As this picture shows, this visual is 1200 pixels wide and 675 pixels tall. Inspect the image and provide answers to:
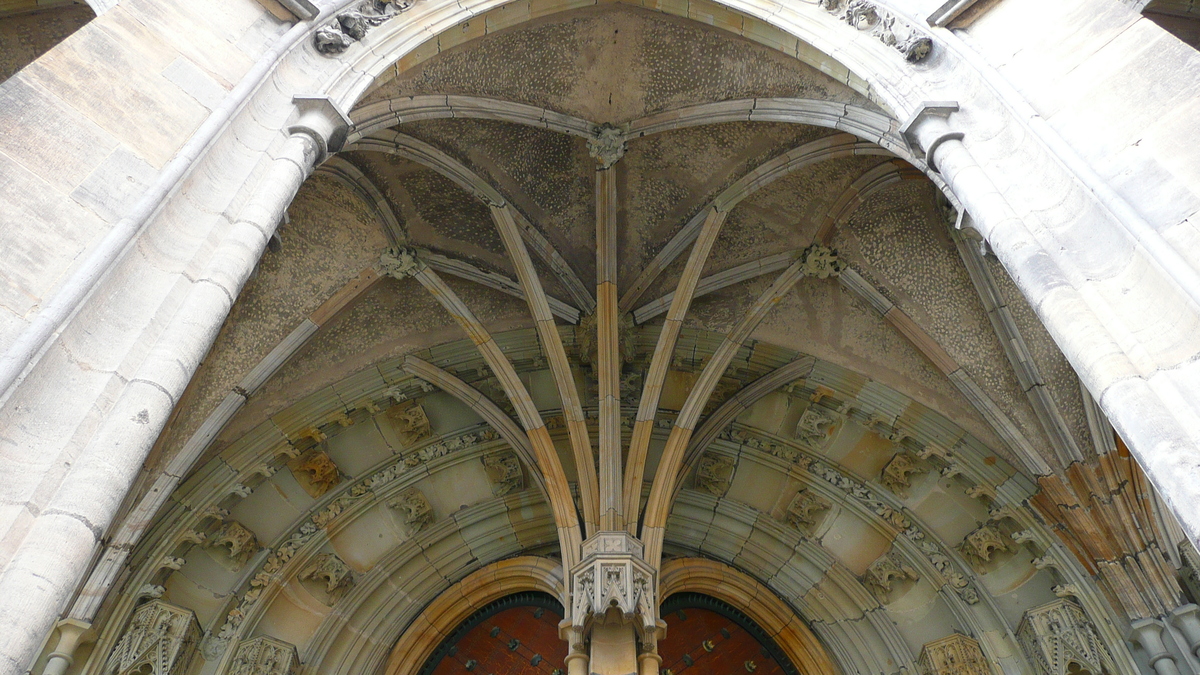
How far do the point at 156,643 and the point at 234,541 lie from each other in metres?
1.07

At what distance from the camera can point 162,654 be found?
6.82 meters

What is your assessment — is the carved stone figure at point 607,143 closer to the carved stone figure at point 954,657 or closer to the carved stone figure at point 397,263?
the carved stone figure at point 397,263

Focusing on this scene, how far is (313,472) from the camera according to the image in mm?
8281

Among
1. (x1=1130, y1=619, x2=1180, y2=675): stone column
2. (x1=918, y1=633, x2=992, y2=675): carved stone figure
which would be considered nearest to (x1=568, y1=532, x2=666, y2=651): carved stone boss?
(x1=918, y1=633, x2=992, y2=675): carved stone figure

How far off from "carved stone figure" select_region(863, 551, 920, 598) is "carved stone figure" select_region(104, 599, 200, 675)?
5783 millimetres

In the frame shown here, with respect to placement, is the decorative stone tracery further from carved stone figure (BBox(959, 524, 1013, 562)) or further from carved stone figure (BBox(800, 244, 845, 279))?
carved stone figure (BBox(800, 244, 845, 279))

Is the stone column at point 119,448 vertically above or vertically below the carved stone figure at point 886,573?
below

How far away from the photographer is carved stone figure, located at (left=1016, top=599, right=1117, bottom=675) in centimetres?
674

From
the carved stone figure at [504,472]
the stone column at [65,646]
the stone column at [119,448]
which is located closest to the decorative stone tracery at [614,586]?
the carved stone figure at [504,472]

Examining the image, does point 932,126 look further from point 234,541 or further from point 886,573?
point 234,541

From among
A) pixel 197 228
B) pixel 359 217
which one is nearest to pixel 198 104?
pixel 197 228

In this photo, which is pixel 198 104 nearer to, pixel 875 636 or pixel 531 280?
pixel 531 280

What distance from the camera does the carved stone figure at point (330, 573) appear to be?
7914 millimetres

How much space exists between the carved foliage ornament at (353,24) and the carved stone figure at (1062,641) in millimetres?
6631
